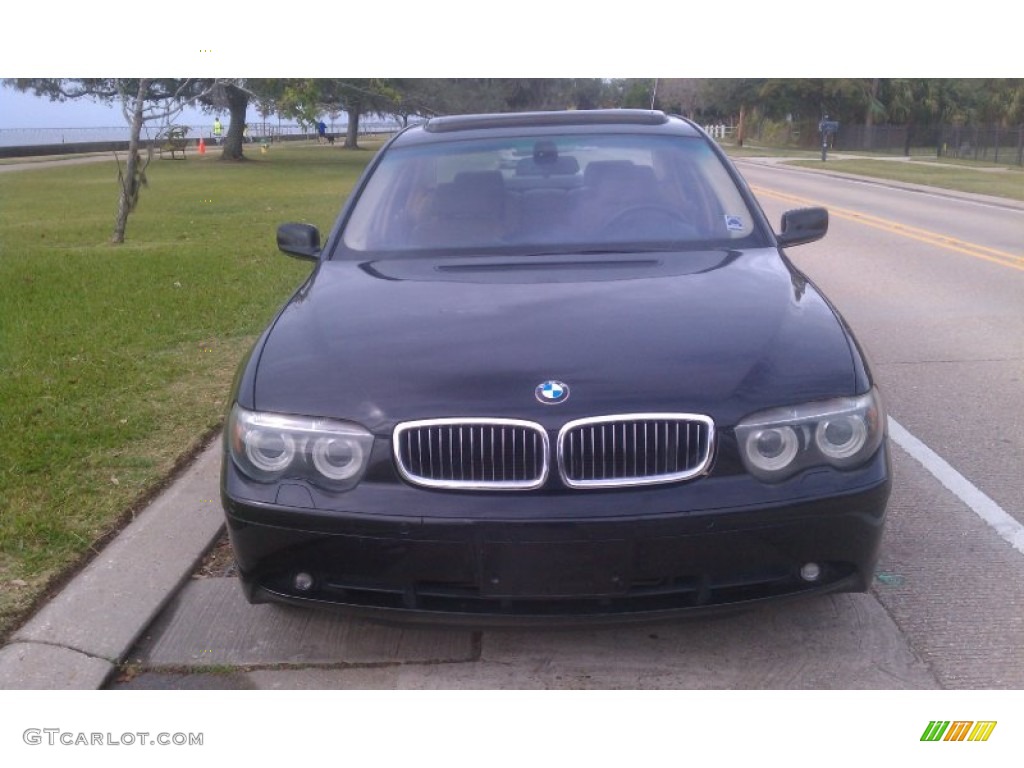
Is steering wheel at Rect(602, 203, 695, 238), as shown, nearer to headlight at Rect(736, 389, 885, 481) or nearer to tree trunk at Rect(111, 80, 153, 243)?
headlight at Rect(736, 389, 885, 481)

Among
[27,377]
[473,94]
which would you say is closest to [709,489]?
[27,377]

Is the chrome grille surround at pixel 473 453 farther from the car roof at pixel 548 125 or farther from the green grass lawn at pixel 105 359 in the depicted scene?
the car roof at pixel 548 125

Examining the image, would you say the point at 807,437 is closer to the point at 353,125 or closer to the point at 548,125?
the point at 548,125

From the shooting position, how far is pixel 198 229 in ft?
53.4

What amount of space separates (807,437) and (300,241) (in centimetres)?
255

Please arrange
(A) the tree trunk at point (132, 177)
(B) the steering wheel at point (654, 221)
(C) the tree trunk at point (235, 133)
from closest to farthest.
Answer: (B) the steering wheel at point (654, 221)
(A) the tree trunk at point (132, 177)
(C) the tree trunk at point (235, 133)

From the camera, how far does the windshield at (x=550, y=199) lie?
4320mm

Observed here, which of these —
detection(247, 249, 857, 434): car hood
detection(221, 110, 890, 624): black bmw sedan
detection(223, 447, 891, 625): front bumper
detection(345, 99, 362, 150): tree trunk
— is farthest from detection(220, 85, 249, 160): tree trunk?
detection(223, 447, 891, 625): front bumper
